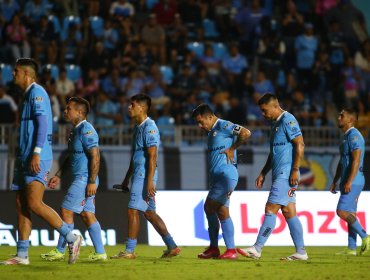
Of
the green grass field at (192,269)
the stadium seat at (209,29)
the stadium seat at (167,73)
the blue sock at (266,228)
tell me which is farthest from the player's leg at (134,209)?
the stadium seat at (209,29)

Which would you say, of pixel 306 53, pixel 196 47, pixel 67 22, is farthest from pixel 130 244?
pixel 306 53

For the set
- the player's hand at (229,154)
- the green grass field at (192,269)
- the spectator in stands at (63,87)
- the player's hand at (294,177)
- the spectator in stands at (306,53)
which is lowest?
the green grass field at (192,269)

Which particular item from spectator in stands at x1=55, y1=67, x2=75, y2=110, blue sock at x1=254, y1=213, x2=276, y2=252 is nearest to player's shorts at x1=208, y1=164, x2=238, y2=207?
blue sock at x1=254, y1=213, x2=276, y2=252

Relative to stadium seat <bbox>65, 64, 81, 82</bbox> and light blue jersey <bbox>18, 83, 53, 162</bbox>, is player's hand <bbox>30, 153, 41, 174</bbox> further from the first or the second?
stadium seat <bbox>65, 64, 81, 82</bbox>

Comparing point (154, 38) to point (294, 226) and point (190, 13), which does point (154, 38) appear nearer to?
point (190, 13)

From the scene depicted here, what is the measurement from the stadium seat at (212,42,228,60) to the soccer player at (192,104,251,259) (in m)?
10.1

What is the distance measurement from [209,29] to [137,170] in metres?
11.7

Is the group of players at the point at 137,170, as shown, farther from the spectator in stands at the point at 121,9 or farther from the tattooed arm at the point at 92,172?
the spectator in stands at the point at 121,9

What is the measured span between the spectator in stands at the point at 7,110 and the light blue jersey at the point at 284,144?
8372 mm

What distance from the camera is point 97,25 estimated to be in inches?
935

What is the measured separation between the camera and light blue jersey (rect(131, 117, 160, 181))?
13484mm

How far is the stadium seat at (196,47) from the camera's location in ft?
78.1

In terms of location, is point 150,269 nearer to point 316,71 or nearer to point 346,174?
point 346,174

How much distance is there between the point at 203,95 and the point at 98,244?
9973 millimetres
